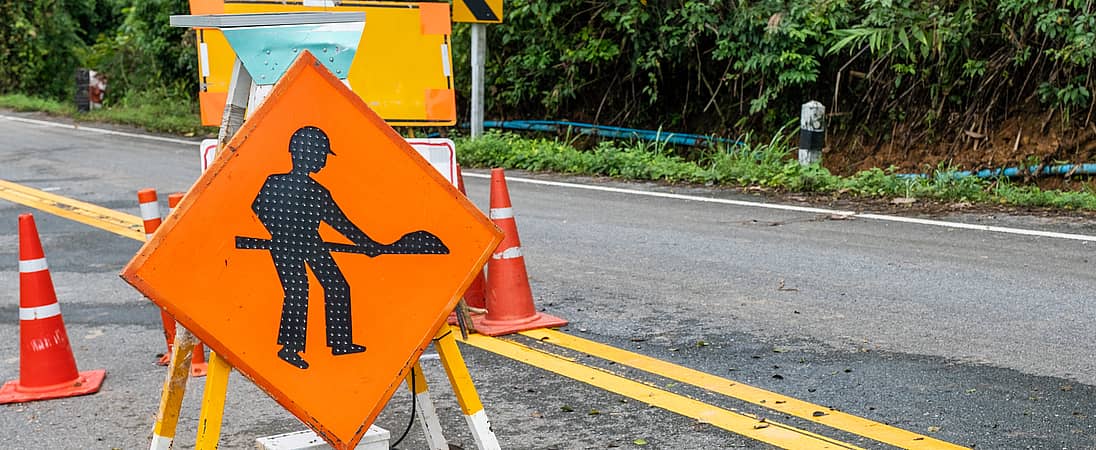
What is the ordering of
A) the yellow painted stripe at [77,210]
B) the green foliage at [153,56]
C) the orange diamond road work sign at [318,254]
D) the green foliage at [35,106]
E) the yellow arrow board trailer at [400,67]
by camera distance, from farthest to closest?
the green foliage at [35,106] < the green foliage at [153,56] < the yellow painted stripe at [77,210] < the yellow arrow board trailer at [400,67] < the orange diamond road work sign at [318,254]

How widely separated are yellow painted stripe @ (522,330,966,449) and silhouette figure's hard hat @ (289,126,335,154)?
2088 millimetres

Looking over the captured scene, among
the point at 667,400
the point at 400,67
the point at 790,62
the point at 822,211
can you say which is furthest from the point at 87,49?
the point at 667,400

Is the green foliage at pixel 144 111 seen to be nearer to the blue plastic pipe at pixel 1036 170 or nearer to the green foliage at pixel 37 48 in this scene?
the green foliage at pixel 37 48

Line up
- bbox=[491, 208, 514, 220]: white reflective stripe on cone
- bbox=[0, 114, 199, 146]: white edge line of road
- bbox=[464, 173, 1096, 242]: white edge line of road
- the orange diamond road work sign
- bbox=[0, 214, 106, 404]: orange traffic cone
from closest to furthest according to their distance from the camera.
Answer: the orange diamond road work sign, bbox=[0, 214, 106, 404]: orange traffic cone, bbox=[491, 208, 514, 220]: white reflective stripe on cone, bbox=[464, 173, 1096, 242]: white edge line of road, bbox=[0, 114, 199, 146]: white edge line of road

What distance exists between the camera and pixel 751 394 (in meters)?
4.77

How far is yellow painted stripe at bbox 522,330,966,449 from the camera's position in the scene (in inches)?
165

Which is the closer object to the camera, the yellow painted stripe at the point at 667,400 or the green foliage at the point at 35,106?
the yellow painted stripe at the point at 667,400

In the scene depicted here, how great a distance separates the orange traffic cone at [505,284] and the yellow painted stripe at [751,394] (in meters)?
0.13

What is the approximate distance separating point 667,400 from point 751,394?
35 centimetres

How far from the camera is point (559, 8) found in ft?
53.3

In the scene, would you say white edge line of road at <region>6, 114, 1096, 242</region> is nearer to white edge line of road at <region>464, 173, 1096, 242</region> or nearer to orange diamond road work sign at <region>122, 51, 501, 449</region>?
white edge line of road at <region>464, 173, 1096, 242</region>

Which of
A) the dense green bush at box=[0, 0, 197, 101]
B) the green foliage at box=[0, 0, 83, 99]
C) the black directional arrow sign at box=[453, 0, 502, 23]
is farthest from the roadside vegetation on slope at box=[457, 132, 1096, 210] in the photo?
the green foliage at box=[0, 0, 83, 99]

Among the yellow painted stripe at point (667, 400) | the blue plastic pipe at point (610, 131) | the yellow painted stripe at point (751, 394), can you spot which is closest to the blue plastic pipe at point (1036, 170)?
the blue plastic pipe at point (610, 131)

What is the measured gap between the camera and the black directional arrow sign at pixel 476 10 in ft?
46.9
